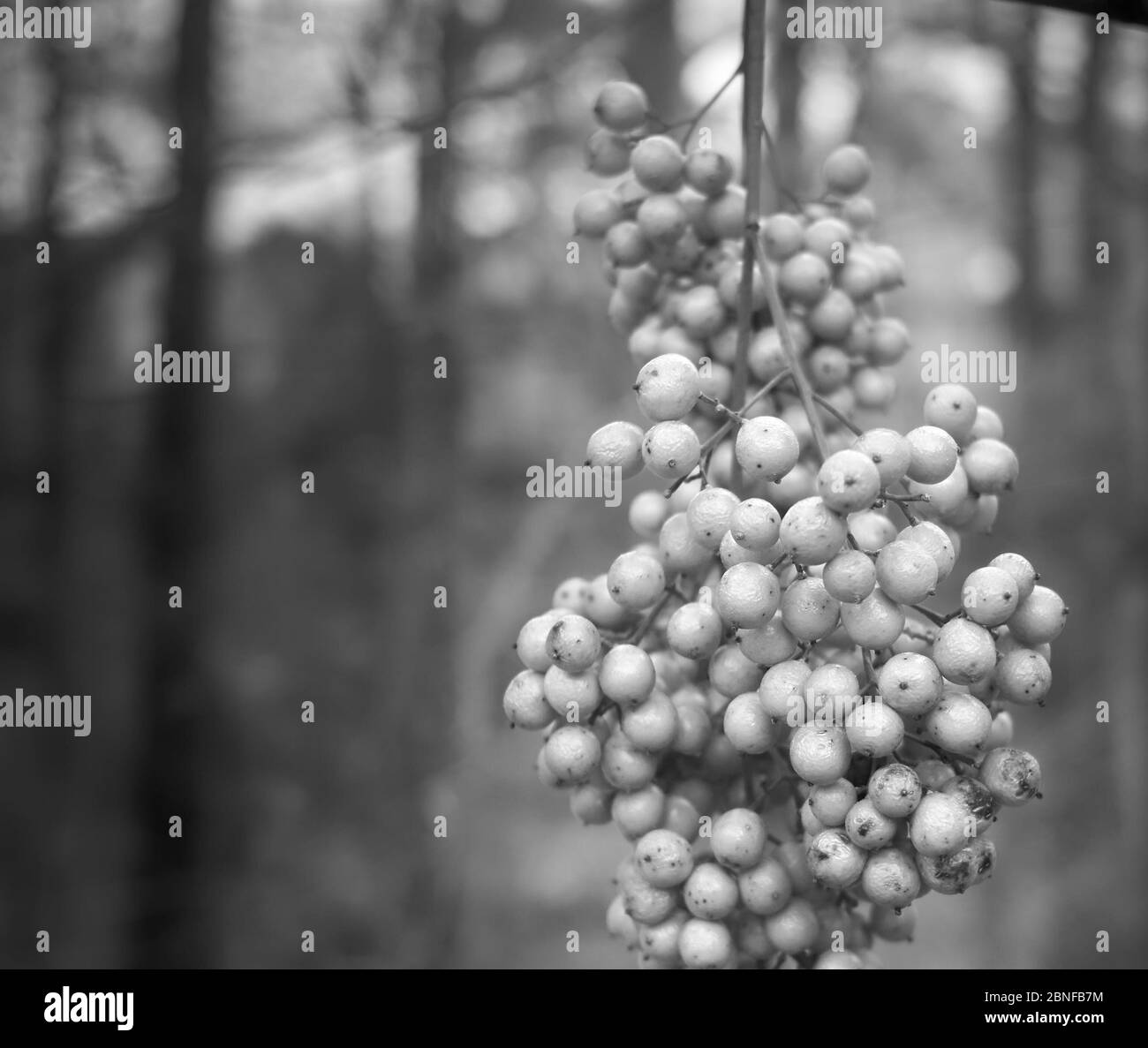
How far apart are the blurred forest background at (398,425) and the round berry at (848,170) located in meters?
2.24

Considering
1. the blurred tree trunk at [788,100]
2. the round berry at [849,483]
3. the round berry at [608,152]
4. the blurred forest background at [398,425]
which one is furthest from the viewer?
the blurred tree trunk at [788,100]

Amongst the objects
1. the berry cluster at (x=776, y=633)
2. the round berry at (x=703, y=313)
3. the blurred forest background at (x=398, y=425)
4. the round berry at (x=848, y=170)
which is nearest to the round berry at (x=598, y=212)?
the berry cluster at (x=776, y=633)

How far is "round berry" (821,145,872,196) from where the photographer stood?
2.98 ft

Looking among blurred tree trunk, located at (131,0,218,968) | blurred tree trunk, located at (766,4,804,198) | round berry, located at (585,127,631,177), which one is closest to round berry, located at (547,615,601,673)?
round berry, located at (585,127,631,177)

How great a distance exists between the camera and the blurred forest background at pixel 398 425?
10.6 ft

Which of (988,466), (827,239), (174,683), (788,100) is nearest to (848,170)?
(827,239)

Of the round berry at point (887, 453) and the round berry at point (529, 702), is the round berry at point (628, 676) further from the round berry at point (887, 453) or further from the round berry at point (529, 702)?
the round berry at point (887, 453)

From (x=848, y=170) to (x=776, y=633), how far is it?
50 centimetres

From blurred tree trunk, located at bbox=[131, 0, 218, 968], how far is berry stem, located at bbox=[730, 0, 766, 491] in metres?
2.86

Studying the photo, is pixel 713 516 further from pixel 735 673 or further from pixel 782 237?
pixel 782 237

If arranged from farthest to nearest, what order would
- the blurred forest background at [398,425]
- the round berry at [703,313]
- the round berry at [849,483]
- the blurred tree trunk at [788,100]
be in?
the blurred tree trunk at [788,100]
the blurred forest background at [398,425]
the round berry at [703,313]
the round berry at [849,483]

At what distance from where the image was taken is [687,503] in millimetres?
771
